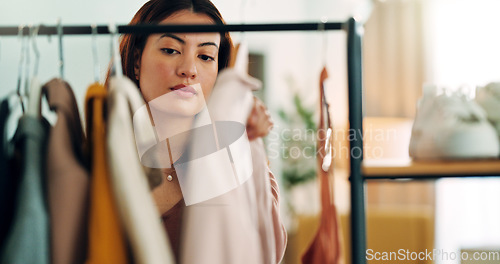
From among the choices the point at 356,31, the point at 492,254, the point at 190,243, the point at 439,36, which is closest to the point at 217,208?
the point at 190,243

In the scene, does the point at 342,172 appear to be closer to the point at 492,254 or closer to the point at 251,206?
the point at 492,254

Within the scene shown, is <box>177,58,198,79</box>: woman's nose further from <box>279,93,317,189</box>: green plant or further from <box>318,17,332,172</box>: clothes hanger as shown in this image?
<box>279,93,317,189</box>: green plant

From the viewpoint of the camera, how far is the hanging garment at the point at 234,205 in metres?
0.51

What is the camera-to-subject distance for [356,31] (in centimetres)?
64

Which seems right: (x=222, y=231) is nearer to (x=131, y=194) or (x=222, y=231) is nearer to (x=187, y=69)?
(x=131, y=194)

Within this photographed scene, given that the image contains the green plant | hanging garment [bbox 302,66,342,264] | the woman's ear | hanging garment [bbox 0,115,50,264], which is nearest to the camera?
hanging garment [bbox 0,115,50,264]

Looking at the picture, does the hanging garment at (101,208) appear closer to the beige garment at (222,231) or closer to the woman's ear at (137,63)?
the beige garment at (222,231)

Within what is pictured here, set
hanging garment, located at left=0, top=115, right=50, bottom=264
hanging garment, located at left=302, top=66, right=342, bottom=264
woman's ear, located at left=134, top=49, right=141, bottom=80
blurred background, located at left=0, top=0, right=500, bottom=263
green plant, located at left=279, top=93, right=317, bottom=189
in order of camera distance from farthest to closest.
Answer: green plant, located at left=279, top=93, right=317, bottom=189 → blurred background, located at left=0, top=0, right=500, bottom=263 → woman's ear, located at left=134, top=49, right=141, bottom=80 → hanging garment, located at left=302, top=66, right=342, bottom=264 → hanging garment, located at left=0, top=115, right=50, bottom=264

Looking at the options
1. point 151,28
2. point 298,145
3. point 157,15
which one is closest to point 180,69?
point 151,28

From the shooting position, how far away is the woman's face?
2.45 feet

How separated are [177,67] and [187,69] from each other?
1.2 inches

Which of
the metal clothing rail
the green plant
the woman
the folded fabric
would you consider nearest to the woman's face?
the woman

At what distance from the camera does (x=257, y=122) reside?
625mm

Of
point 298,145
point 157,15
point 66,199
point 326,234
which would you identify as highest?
point 157,15
